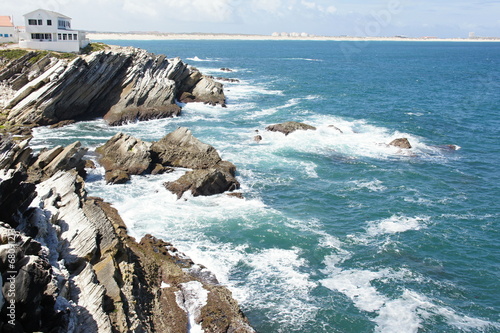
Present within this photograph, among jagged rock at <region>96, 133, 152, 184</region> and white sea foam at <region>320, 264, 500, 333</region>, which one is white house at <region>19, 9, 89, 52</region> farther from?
white sea foam at <region>320, 264, 500, 333</region>

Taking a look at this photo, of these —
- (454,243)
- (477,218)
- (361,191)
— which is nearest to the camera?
(454,243)

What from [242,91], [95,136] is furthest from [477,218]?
[242,91]

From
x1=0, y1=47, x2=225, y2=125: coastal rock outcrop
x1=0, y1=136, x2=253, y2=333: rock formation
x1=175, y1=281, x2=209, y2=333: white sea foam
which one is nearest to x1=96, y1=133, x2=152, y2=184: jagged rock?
x1=0, y1=136, x2=253, y2=333: rock formation

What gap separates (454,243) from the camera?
30.6 metres

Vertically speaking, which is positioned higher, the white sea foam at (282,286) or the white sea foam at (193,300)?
the white sea foam at (193,300)

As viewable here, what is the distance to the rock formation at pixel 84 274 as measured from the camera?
15758 millimetres

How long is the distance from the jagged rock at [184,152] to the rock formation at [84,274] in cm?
1421

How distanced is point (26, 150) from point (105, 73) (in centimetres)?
3108

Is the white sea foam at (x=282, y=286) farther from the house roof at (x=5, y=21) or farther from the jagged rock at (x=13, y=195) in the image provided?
the house roof at (x=5, y=21)

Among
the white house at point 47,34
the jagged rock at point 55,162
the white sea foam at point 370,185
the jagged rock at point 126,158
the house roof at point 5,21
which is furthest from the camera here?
the house roof at point 5,21

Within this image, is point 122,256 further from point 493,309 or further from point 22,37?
point 22,37

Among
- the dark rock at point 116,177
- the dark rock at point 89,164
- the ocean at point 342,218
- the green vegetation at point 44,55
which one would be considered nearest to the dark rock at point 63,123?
the ocean at point 342,218

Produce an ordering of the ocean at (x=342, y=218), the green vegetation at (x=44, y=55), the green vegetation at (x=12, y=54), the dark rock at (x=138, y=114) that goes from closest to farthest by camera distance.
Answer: the ocean at (x=342, y=218), the dark rock at (x=138, y=114), the green vegetation at (x=44, y=55), the green vegetation at (x=12, y=54)

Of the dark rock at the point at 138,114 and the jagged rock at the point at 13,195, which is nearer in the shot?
the jagged rock at the point at 13,195
